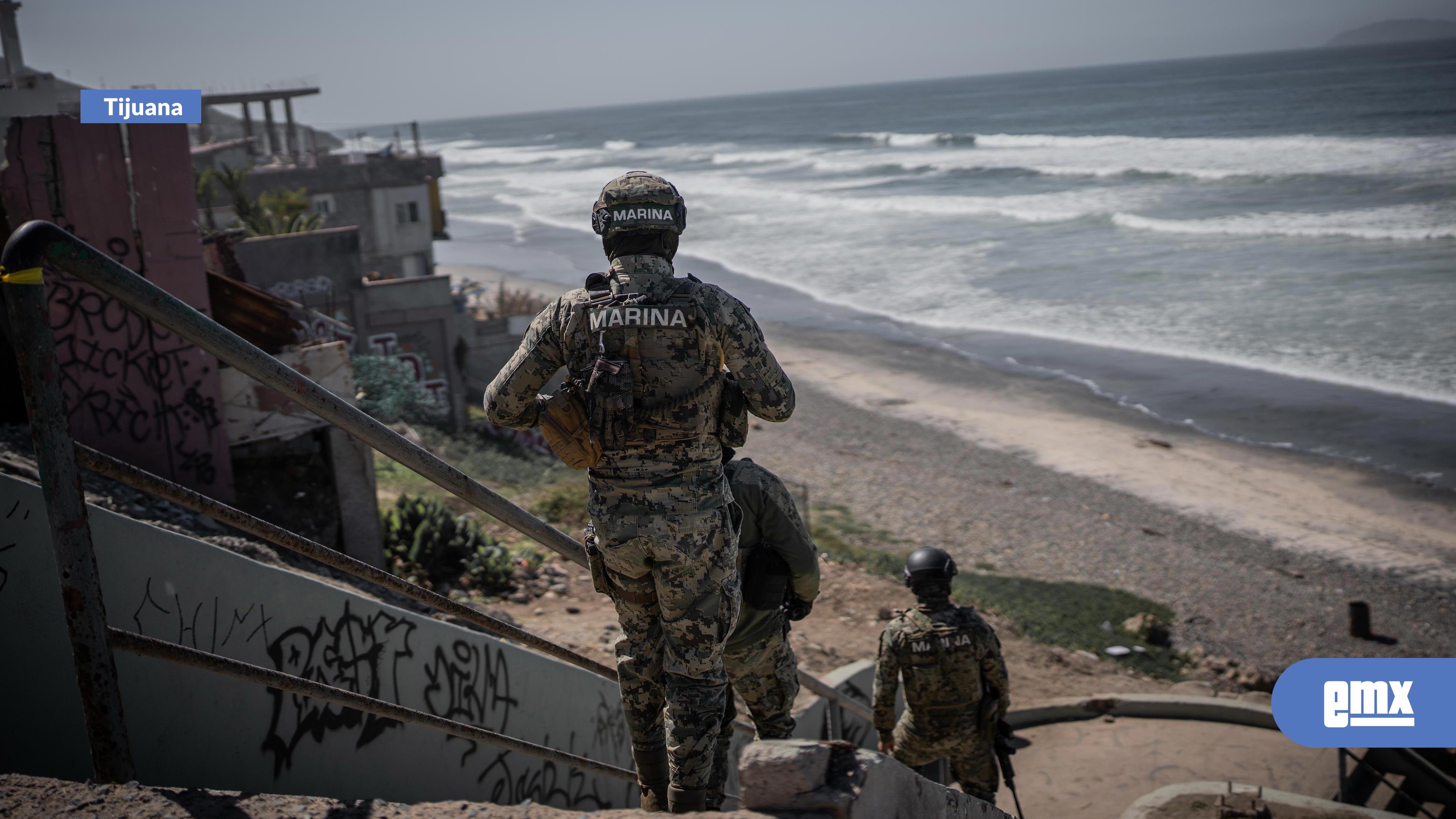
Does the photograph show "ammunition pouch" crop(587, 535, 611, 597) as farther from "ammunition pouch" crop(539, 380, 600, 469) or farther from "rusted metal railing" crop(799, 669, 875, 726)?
"rusted metal railing" crop(799, 669, 875, 726)

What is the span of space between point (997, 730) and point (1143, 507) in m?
13.1

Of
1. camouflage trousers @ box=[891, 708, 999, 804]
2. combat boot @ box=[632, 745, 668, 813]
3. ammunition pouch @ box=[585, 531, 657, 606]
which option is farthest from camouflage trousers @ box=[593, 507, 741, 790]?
camouflage trousers @ box=[891, 708, 999, 804]

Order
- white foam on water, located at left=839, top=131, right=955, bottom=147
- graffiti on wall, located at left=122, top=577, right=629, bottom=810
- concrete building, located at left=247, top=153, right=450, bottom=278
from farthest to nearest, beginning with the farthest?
white foam on water, located at left=839, top=131, right=955, bottom=147 → concrete building, located at left=247, top=153, right=450, bottom=278 → graffiti on wall, located at left=122, top=577, right=629, bottom=810

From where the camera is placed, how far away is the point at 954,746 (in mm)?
5379

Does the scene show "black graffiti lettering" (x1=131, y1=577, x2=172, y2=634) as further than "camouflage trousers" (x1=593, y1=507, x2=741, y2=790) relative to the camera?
Yes

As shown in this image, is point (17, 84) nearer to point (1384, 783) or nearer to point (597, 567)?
point (597, 567)

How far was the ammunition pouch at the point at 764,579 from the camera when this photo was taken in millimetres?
3629

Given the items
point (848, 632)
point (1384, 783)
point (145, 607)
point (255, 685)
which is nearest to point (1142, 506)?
point (848, 632)

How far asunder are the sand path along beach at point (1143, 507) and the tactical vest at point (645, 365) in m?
11.4

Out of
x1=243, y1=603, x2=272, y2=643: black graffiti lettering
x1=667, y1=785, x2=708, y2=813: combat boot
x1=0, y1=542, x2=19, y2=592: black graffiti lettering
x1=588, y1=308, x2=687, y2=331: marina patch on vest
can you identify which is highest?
x1=588, y1=308, x2=687, y2=331: marina patch on vest

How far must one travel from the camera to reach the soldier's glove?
3.74m

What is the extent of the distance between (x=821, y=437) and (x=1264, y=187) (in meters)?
36.6

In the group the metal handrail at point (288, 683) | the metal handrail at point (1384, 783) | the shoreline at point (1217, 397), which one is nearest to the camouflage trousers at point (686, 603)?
the metal handrail at point (288, 683)

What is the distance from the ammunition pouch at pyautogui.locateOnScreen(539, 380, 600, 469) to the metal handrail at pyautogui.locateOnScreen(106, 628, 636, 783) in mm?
776
